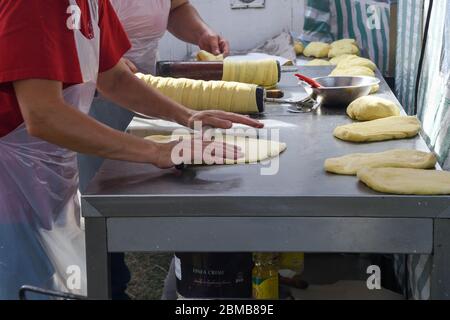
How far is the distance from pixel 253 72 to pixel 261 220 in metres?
1.40

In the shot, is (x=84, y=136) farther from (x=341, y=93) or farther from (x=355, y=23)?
(x=355, y=23)

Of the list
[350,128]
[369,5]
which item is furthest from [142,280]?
[369,5]

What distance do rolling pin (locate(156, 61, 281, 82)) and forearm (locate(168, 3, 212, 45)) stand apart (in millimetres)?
454

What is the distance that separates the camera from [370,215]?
1.66 m

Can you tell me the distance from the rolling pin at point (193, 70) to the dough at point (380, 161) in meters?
1.19

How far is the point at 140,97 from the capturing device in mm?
2322

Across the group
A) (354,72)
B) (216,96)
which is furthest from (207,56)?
(216,96)

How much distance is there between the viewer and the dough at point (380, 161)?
185cm

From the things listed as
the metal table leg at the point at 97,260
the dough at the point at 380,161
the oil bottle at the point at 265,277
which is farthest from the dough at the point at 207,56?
the metal table leg at the point at 97,260

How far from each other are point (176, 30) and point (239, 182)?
2036 millimetres

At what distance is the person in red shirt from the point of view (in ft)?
5.51

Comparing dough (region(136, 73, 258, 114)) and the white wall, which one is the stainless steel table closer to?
dough (region(136, 73, 258, 114))

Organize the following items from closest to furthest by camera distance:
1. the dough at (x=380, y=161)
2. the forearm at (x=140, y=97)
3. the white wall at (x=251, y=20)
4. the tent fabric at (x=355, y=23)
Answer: the dough at (x=380, y=161) → the forearm at (x=140, y=97) → the tent fabric at (x=355, y=23) → the white wall at (x=251, y=20)

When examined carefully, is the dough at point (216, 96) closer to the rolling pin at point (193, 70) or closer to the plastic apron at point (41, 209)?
the rolling pin at point (193, 70)
